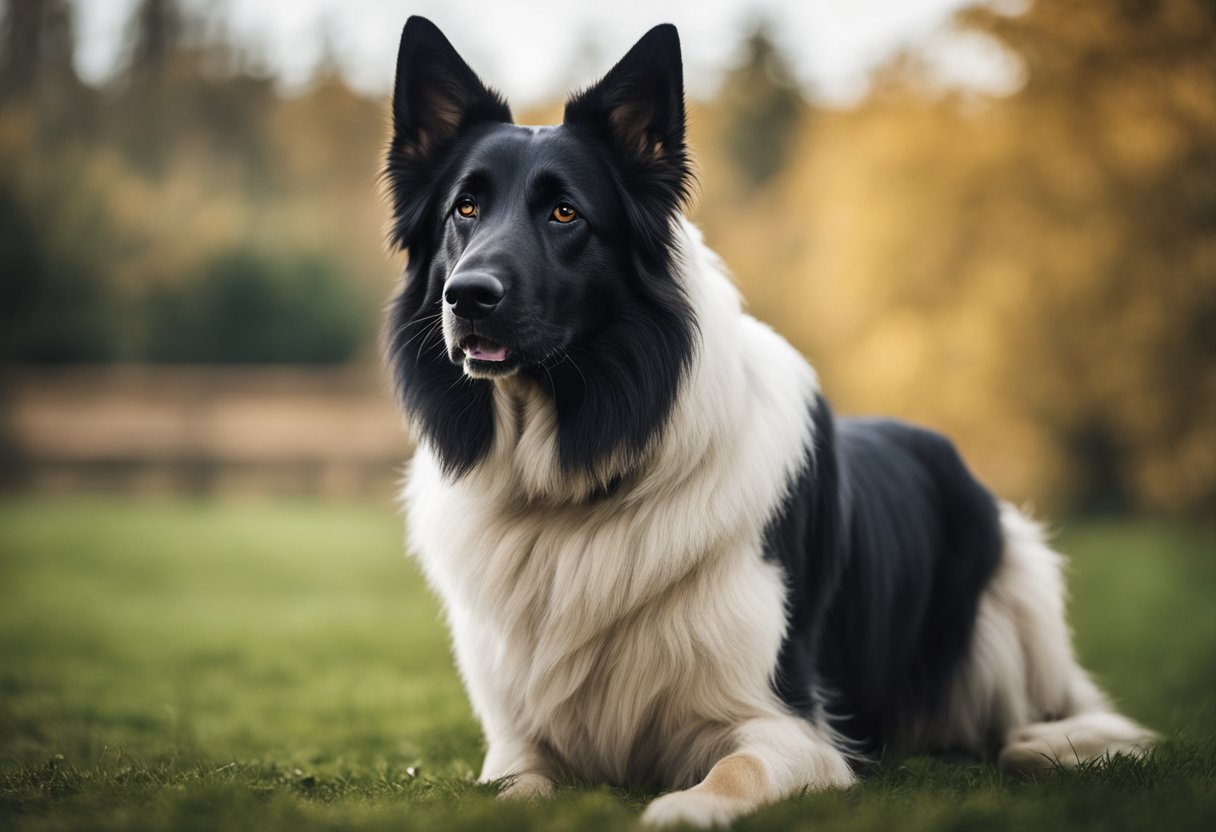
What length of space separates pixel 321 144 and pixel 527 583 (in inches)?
1107

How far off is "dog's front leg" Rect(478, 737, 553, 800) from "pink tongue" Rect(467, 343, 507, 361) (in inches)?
56.0

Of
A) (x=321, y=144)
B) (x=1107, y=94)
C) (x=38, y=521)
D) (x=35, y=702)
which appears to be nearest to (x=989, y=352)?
(x=1107, y=94)

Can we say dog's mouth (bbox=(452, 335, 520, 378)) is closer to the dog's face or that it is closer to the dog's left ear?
the dog's face

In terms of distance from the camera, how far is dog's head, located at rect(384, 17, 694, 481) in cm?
389

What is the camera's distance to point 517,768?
4082mm

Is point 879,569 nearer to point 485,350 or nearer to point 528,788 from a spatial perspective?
point 528,788

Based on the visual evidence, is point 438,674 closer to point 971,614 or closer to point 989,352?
point 971,614

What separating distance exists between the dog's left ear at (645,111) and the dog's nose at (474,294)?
83cm

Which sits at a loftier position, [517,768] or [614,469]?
[614,469]

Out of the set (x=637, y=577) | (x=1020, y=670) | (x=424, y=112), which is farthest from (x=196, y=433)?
(x=637, y=577)

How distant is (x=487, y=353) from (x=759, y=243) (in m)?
22.8

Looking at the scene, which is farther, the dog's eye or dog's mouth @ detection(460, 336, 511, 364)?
the dog's eye

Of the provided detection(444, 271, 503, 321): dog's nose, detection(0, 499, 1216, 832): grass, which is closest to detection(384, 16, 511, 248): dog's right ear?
detection(444, 271, 503, 321): dog's nose

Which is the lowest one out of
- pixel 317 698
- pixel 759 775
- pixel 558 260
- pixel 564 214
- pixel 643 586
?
pixel 317 698
